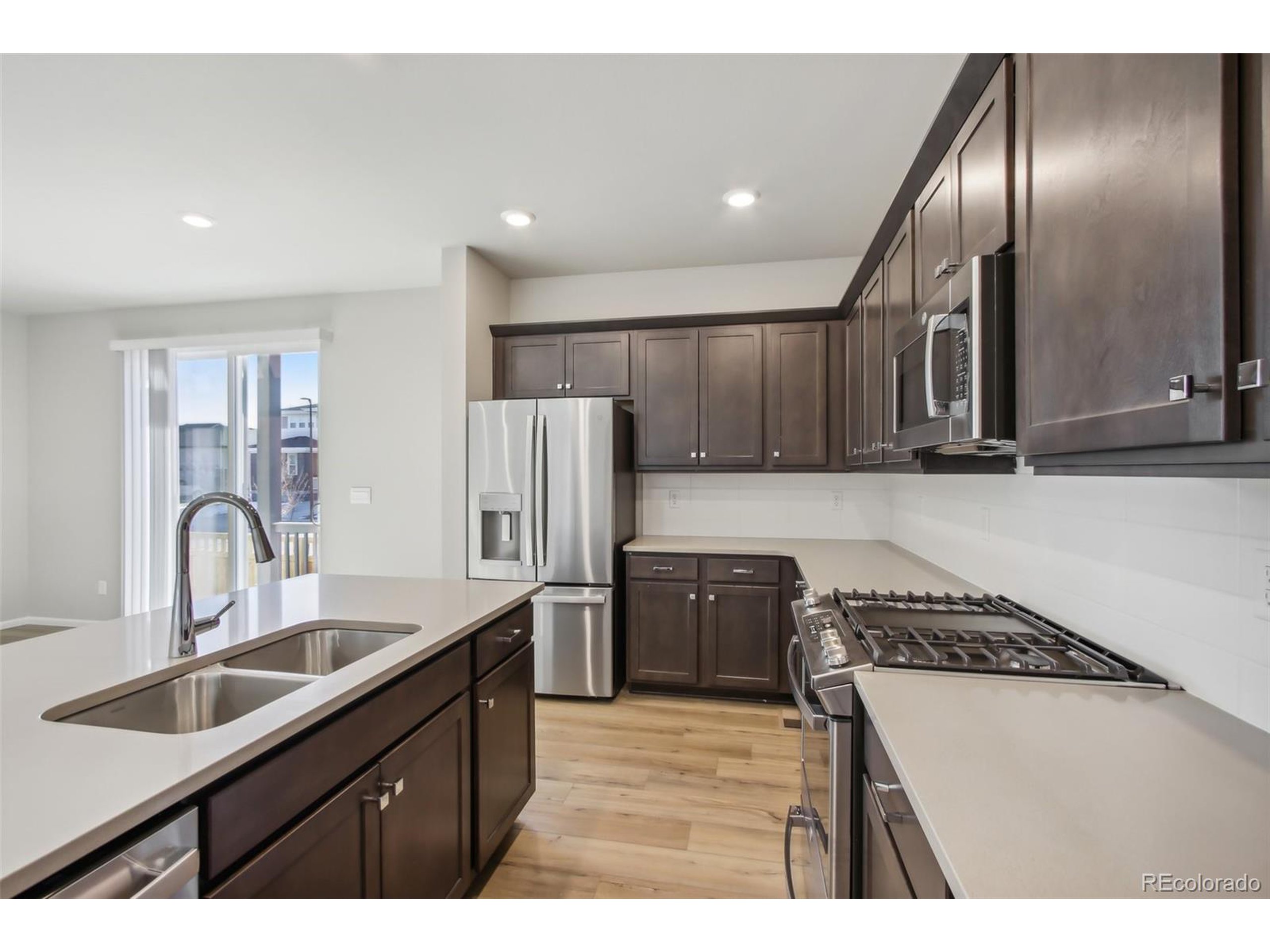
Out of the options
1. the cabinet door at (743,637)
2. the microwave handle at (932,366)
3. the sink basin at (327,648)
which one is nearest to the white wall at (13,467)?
the sink basin at (327,648)

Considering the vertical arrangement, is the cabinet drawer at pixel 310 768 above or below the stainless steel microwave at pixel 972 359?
below

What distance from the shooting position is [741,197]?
2795 millimetres

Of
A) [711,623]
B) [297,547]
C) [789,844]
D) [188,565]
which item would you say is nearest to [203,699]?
[188,565]

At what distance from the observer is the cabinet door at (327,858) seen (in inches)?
36.3

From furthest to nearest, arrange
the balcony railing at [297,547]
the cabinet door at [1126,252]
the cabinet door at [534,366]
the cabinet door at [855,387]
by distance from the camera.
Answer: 1. the balcony railing at [297,547]
2. the cabinet door at [534,366]
3. the cabinet door at [855,387]
4. the cabinet door at [1126,252]

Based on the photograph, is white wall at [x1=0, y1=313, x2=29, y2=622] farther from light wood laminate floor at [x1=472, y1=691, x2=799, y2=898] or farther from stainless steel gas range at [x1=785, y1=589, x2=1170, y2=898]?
stainless steel gas range at [x1=785, y1=589, x2=1170, y2=898]

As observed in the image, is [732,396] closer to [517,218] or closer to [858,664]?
[517,218]

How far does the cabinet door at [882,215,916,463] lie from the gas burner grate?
0.54 meters

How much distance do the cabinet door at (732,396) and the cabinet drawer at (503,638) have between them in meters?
1.81

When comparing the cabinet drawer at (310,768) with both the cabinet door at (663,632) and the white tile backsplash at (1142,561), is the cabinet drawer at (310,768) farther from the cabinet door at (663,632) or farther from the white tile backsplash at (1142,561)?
the cabinet door at (663,632)

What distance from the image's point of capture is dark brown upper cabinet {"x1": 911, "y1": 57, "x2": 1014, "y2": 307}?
1.25 meters

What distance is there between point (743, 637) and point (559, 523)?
48.3 inches

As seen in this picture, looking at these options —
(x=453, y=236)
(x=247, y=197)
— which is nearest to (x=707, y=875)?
(x=453, y=236)
